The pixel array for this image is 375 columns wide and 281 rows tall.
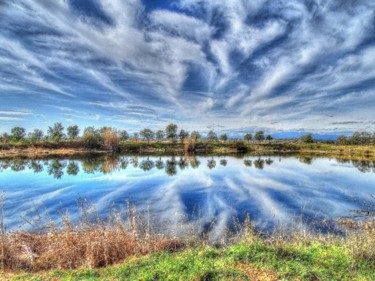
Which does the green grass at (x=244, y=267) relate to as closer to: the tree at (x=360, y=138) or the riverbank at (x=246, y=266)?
the riverbank at (x=246, y=266)

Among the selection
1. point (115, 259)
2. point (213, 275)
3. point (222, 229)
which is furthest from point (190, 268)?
point (222, 229)

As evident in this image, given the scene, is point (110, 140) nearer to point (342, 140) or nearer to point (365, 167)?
point (365, 167)

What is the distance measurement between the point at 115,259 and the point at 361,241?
8.42 metres

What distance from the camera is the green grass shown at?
637 cm

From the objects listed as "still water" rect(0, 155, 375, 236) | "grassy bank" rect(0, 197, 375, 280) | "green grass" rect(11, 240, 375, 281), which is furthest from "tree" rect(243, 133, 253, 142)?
"green grass" rect(11, 240, 375, 281)

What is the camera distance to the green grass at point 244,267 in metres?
6.37

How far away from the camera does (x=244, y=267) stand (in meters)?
6.92

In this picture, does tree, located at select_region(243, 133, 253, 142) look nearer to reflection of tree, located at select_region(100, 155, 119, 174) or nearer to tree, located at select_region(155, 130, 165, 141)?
tree, located at select_region(155, 130, 165, 141)

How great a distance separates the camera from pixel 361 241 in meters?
8.12

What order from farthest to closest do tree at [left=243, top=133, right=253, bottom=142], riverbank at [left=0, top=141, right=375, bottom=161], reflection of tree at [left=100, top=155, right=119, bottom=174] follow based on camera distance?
tree at [left=243, top=133, right=253, bottom=142]
riverbank at [left=0, top=141, right=375, bottom=161]
reflection of tree at [left=100, top=155, right=119, bottom=174]

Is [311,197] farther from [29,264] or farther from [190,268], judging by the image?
[29,264]

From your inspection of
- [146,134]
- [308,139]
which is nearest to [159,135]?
[146,134]

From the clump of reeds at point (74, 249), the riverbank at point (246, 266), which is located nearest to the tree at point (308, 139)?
the riverbank at point (246, 266)

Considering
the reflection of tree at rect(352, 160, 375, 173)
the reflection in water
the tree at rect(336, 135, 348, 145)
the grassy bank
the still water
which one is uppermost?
the tree at rect(336, 135, 348, 145)
